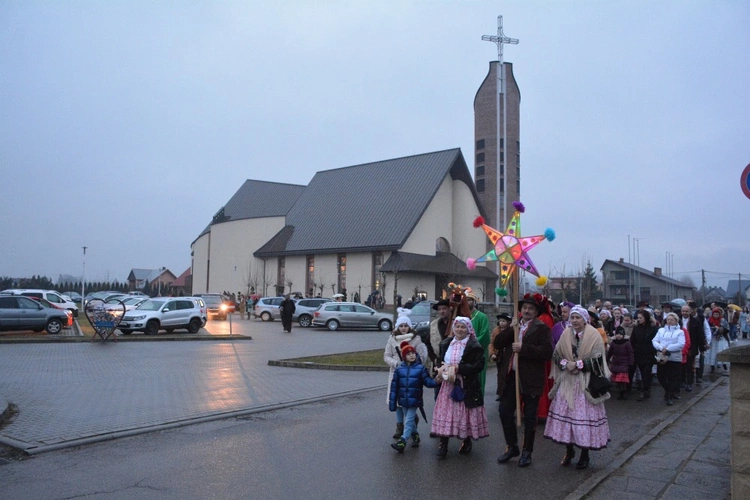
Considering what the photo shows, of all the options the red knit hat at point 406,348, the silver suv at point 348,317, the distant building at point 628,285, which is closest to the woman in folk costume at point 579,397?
the red knit hat at point 406,348

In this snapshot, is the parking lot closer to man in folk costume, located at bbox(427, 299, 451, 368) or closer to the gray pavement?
the gray pavement

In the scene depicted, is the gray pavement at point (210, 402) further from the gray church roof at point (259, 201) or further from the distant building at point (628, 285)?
the distant building at point (628, 285)

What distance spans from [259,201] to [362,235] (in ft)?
62.2

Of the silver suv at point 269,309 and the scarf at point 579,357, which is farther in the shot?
the silver suv at point 269,309

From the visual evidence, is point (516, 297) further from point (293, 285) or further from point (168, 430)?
point (293, 285)

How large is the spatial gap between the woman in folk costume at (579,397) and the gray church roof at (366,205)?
1646 inches

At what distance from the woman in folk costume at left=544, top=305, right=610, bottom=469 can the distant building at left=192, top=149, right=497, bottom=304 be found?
39132 mm

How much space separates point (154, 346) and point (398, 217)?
32.4 metres

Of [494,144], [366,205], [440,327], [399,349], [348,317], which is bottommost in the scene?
[348,317]

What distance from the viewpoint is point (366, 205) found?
5575 centimetres

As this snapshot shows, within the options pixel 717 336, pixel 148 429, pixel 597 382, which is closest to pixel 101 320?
pixel 148 429

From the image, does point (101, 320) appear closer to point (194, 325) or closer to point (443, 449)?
point (194, 325)

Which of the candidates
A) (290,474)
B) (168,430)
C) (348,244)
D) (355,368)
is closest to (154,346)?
(355,368)

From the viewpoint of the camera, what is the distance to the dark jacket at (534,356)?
6.82 m
